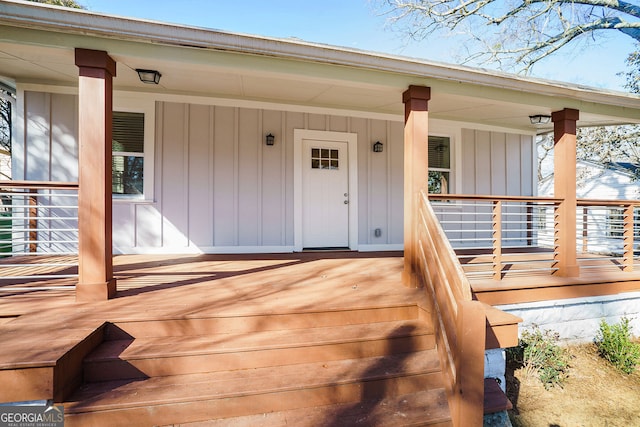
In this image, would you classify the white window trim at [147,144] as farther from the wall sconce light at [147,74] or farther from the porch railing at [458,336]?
the porch railing at [458,336]

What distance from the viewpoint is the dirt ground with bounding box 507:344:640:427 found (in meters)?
2.53

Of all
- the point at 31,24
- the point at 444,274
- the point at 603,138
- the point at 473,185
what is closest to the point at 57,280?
the point at 31,24

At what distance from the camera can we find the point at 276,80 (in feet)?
12.9

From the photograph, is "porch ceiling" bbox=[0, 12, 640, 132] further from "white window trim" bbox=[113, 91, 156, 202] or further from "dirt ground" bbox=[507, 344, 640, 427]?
"dirt ground" bbox=[507, 344, 640, 427]

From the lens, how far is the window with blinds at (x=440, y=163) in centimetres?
593

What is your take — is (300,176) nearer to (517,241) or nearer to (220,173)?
(220,173)

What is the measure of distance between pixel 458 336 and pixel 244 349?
132 cm

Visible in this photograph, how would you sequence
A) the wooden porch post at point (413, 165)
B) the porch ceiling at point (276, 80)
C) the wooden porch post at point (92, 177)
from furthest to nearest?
the wooden porch post at point (413, 165)
the porch ceiling at point (276, 80)
the wooden porch post at point (92, 177)

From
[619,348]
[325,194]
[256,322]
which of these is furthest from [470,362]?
[325,194]

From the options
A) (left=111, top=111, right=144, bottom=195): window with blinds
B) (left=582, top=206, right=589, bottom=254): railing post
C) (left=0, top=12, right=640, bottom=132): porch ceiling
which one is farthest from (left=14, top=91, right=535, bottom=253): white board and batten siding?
(left=582, top=206, right=589, bottom=254): railing post

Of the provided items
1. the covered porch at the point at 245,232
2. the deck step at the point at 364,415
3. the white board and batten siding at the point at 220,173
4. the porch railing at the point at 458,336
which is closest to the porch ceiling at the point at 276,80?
the covered porch at the point at 245,232

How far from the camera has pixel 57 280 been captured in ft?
10.6

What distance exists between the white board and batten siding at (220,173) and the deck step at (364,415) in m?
3.28

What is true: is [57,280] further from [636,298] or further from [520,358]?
[636,298]
